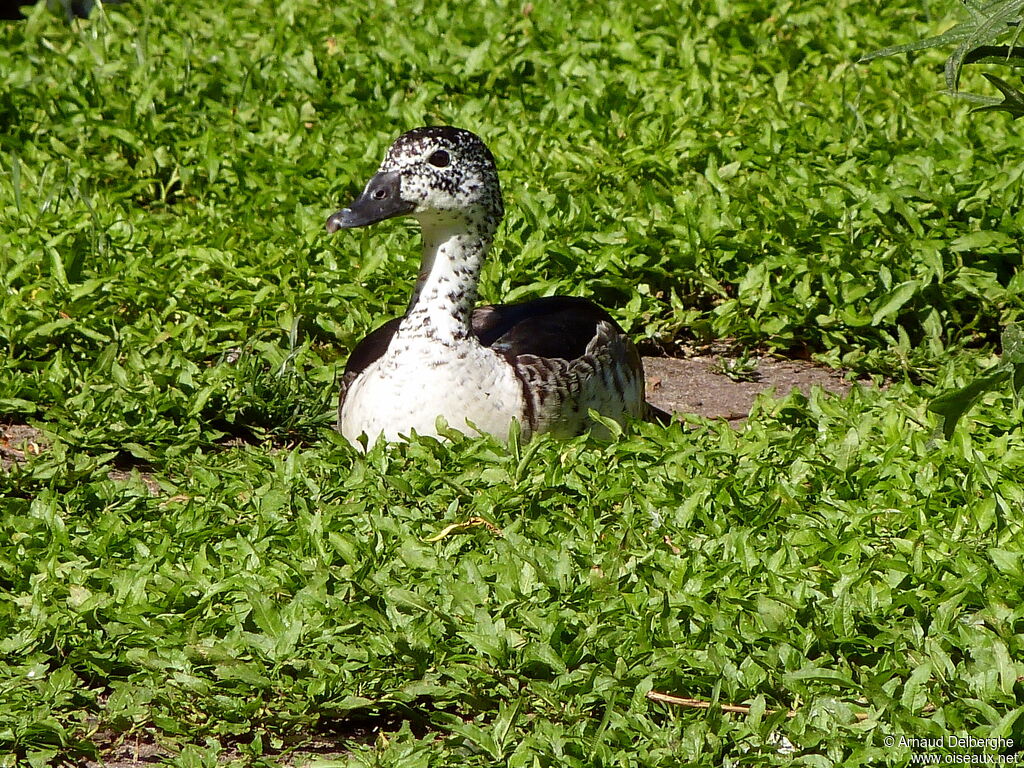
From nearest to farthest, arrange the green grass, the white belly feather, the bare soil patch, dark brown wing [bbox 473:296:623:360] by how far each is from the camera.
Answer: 1. the green grass
2. the white belly feather
3. dark brown wing [bbox 473:296:623:360]
4. the bare soil patch

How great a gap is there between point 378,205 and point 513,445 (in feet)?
2.90

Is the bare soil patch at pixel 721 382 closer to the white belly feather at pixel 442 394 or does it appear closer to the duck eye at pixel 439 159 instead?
the white belly feather at pixel 442 394

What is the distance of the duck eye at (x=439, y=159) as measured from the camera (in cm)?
464

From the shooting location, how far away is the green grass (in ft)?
11.0

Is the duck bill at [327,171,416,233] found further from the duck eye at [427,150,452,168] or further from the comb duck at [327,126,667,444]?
the duck eye at [427,150,452,168]

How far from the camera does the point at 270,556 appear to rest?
384cm

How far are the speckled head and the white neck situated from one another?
0.14 ft

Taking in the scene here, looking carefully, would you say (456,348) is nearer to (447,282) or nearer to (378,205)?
(447,282)

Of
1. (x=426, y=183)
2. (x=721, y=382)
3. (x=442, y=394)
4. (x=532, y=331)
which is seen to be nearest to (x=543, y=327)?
(x=532, y=331)

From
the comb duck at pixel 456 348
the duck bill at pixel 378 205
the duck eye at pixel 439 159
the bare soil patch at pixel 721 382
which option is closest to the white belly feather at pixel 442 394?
the comb duck at pixel 456 348

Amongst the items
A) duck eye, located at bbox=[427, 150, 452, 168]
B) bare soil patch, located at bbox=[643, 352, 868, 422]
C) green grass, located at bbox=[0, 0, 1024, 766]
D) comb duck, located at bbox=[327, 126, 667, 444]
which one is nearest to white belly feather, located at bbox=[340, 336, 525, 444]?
comb duck, located at bbox=[327, 126, 667, 444]

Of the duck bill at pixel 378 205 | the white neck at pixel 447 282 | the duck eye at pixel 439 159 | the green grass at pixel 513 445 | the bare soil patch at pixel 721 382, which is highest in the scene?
the duck eye at pixel 439 159

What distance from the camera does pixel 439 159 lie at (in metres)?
4.65

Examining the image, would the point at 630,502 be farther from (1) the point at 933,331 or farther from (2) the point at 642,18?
(2) the point at 642,18
